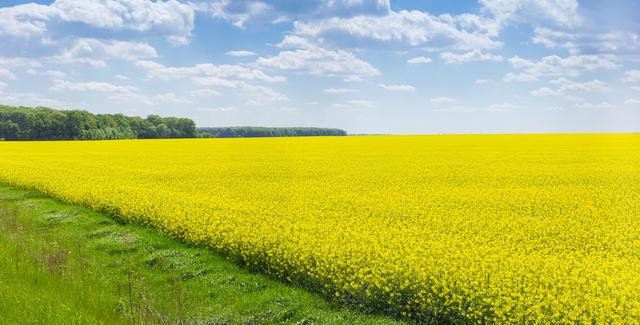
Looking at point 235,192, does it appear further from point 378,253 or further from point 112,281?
point 378,253

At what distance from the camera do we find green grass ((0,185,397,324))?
25.7ft

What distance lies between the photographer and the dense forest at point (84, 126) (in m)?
92.1

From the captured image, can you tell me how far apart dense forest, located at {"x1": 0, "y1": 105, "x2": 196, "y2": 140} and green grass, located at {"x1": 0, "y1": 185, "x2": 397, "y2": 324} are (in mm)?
86813

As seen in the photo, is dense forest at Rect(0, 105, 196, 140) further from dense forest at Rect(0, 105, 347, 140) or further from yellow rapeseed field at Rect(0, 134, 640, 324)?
yellow rapeseed field at Rect(0, 134, 640, 324)

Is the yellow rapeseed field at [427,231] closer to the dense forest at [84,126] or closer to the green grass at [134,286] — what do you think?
the green grass at [134,286]

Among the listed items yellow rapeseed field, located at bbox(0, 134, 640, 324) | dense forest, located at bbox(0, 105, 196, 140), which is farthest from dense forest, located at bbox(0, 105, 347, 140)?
yellow rapeseed field, located at bbox(0, 134, 640, 324)

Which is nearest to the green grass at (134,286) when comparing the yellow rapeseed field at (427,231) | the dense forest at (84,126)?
the yellow rapeseed field at (427,231)

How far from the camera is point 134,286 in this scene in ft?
31.6

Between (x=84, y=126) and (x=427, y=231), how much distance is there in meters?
95.1

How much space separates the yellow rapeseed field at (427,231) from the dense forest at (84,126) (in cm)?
7428

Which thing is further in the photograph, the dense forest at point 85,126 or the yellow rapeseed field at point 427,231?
the dense forest at point 85,126

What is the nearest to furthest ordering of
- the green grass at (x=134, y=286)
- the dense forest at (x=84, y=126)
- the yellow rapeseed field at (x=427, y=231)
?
the yellow rapeseed field at (x=427, y=231), the green grass at (x=134, y=286), the dense forest at (x=84, y=126)

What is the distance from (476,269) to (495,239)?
3113 mm

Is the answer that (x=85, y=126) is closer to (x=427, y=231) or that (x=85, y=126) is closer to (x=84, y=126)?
(x=84, y=126)
